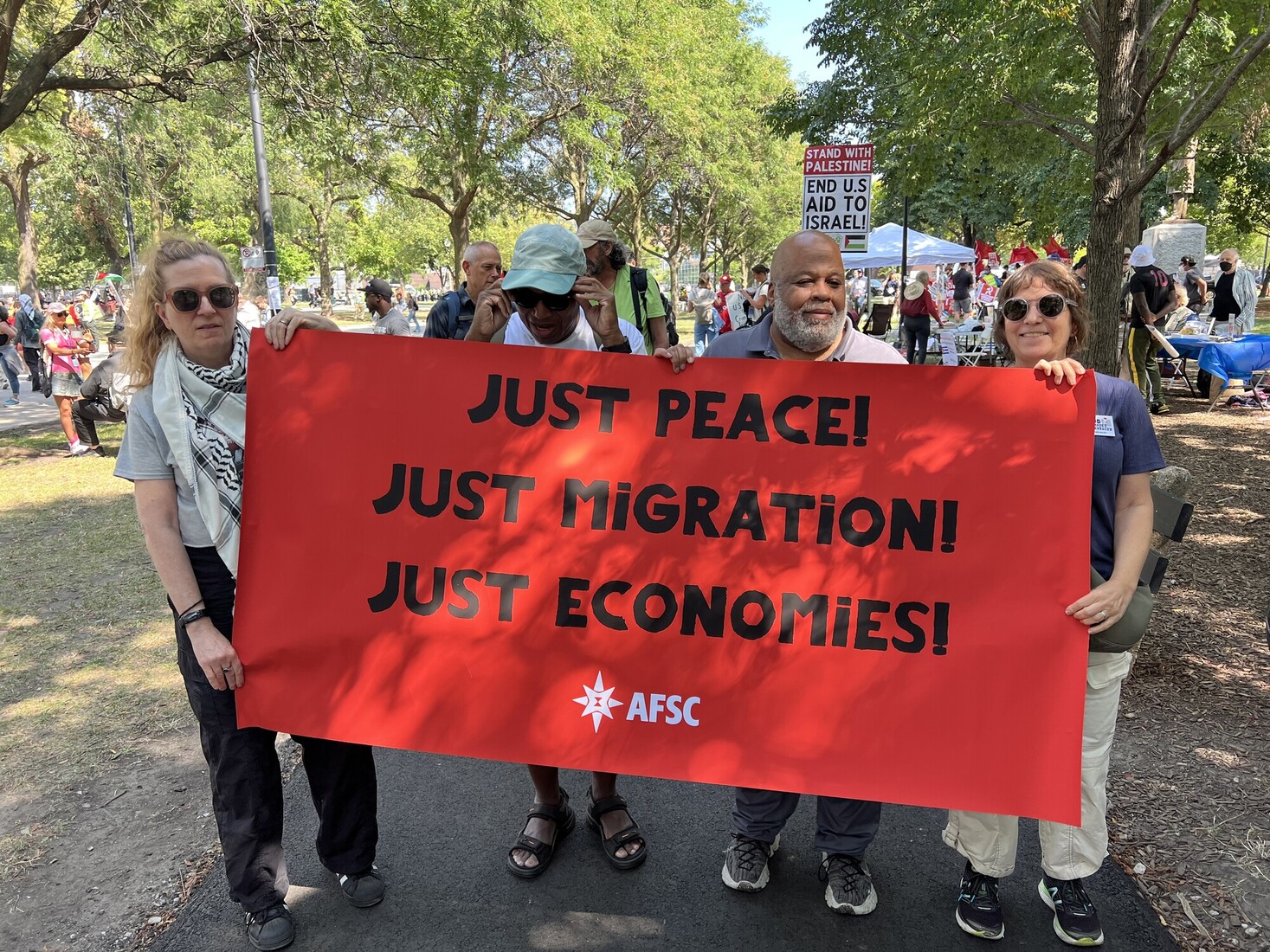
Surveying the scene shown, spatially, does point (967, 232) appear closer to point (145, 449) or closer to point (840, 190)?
point (840, 190)

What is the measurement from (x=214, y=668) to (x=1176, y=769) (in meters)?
3.55

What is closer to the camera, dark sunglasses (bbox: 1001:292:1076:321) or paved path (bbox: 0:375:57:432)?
dark sunglasses (bbox: 1001:292:1076:321)

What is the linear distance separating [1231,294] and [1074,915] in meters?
14.7

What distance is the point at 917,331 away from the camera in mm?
16375

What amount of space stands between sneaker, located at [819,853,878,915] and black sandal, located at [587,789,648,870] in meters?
0.63

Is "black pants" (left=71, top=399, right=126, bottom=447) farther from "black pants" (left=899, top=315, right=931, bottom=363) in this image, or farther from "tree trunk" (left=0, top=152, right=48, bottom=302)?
"tree trunk" (left=0, top=152, right=48, bottom=302)

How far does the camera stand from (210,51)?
32.1 feet

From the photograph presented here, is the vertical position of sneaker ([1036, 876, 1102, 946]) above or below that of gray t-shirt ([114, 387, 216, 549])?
below

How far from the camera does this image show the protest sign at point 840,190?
8172mm

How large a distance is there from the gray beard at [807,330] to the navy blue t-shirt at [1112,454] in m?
0.76

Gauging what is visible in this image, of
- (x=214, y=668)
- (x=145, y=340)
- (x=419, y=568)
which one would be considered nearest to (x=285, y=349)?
(x=145, y=340)

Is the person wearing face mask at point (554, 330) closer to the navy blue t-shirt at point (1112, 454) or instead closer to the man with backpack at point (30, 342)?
the navy blue t-shirt at point (1112, 454)

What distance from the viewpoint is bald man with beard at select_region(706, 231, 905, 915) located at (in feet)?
9.19

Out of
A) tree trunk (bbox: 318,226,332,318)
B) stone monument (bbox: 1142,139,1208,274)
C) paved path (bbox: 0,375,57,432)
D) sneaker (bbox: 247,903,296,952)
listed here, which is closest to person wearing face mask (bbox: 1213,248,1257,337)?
stone monument (bbox: 1142,139,1208,274)
